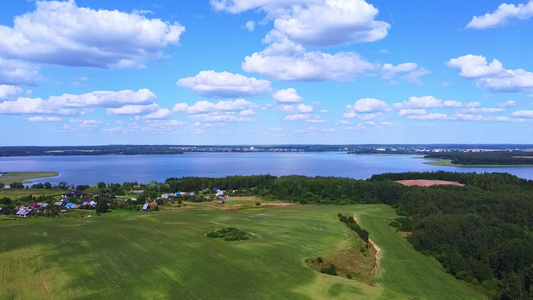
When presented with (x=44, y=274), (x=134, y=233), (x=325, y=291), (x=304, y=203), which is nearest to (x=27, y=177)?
(x=304, y=203)

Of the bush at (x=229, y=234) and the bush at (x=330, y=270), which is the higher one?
the bush at (x=229, y=234)

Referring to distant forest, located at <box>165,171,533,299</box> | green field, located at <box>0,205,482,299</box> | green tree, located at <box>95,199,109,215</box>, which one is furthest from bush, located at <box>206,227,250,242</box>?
green tree, located at <box>95,199,109,215</box>

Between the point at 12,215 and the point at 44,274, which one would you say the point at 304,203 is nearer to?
the point at 12,215

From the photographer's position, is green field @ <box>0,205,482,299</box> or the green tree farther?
the green tree

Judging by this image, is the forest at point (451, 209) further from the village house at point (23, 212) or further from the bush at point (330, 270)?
the bush at point (330, 270)

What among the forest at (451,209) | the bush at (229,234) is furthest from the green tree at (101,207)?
the bush at (229,234)

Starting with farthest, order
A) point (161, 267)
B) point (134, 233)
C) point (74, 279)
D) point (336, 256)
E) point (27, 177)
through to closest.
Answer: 1. point (27, 177)
2. point (134, 233)
3. point (336, 256)
4. point (161, 267)
5. point (74, 279)

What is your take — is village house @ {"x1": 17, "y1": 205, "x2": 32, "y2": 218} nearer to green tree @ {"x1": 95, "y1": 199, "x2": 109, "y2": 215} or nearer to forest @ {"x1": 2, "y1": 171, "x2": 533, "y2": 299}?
forest @ {"x1": 2, "y1": 171, "x2": 533, "y2": 299}

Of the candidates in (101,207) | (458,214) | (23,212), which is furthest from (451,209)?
(23,212)

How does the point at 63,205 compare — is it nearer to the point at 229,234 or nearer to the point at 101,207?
the point at 101,207
